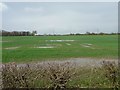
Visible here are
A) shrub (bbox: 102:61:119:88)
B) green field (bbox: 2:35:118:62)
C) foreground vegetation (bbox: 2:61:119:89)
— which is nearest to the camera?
foreground vegetation (bbox: 2:61:119:89)

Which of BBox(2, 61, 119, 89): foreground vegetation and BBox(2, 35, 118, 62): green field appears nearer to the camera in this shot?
BBox(2, 61, 119, 89): foreground vegetation

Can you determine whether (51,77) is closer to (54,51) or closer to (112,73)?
(112,73)

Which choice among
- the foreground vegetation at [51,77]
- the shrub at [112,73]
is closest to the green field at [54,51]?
the foreground vegetation at [51,77]

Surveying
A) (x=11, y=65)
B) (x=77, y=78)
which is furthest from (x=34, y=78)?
(x=77, y=78)

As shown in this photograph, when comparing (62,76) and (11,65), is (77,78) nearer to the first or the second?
(62,76)

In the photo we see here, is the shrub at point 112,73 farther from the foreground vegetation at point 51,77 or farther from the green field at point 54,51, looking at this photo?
the green field at point 54,51

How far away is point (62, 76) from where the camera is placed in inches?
308

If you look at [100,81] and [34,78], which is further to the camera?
[100,81]

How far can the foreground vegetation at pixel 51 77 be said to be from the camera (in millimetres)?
7941

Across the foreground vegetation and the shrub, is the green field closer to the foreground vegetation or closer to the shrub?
the foreground vegetation

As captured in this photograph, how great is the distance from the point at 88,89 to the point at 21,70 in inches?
94.6

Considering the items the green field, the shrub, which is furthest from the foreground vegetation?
the green field

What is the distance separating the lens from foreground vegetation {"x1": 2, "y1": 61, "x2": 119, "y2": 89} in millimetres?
7941

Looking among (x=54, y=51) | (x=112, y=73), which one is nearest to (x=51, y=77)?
(x=112, y=73)
